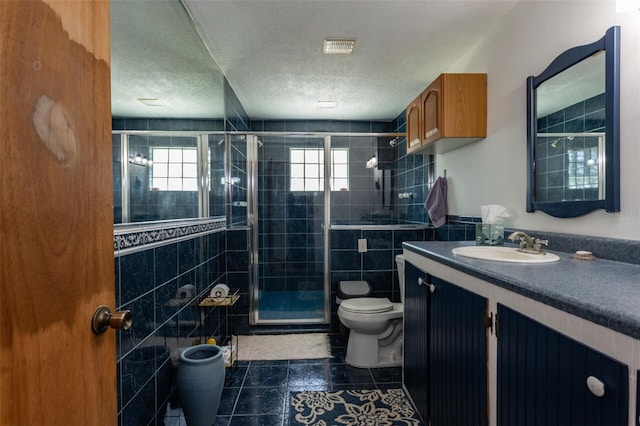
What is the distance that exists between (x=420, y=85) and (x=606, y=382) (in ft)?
9.29

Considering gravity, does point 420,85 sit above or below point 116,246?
above

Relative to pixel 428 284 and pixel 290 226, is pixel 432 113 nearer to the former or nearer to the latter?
pixel 428 284

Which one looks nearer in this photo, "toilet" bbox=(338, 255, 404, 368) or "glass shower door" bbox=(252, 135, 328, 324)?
"toilet" bbox=(338, 255, 404, 368)

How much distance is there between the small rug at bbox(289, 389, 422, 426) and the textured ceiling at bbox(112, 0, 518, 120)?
179 cm

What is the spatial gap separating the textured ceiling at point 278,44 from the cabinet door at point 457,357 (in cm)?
150

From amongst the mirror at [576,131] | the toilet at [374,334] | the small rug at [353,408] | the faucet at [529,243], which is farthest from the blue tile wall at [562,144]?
the small rug at [353,408]

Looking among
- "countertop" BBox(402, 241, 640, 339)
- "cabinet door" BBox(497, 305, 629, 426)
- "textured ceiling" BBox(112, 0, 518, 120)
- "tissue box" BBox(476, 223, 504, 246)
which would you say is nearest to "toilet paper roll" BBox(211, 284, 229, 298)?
"textured ceiling" BBox(112, 0, 518, 120)

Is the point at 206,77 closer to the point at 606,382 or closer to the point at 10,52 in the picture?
the point at 10,52

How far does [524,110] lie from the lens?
1.72 metres

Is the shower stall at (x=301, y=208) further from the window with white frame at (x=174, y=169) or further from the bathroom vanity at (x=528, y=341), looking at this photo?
the bathroom vanity at (x=528, y=341)

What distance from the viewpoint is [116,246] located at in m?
1.14

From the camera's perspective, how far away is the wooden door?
47 centimetres

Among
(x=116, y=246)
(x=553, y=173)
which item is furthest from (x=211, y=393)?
(x=553, y=173)

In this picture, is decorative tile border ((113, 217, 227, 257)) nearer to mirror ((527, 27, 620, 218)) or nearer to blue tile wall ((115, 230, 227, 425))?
blue tile wall ((115, 230, 227, 425))
